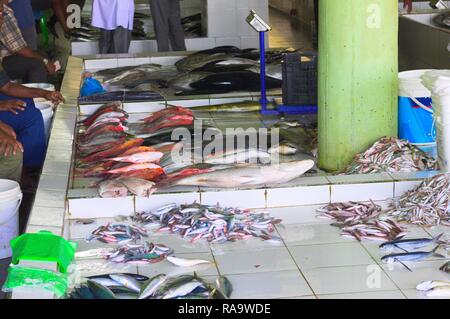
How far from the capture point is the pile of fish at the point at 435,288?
4.38 meters

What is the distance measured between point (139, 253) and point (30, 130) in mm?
2693

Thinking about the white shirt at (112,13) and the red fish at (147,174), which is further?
the white shirt at (112,13)

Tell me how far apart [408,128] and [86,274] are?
3.22m

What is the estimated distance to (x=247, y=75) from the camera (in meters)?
9.34

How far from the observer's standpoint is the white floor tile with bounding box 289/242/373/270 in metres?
4.93

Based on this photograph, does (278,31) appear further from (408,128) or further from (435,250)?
(435,250)

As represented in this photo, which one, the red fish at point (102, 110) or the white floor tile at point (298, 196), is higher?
the red fish at point (102, 110)

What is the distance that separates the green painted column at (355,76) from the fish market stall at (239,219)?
0.20m

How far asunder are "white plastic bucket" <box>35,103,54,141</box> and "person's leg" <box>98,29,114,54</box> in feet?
12.2

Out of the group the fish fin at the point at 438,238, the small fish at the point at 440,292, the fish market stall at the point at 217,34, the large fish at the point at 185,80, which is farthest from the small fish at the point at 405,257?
the fish market stall at the point at 217,34

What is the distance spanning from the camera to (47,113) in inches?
313

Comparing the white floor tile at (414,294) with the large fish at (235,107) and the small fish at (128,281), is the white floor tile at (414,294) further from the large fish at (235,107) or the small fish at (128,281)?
the large fish at (235,107)

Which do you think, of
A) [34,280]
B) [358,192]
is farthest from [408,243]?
[34,280]

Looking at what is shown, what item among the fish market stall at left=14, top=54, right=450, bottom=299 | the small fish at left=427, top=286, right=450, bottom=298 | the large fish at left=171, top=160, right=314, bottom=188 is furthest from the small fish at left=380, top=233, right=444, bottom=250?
the large fish at left=171, top=160, right=314, bottom=188
